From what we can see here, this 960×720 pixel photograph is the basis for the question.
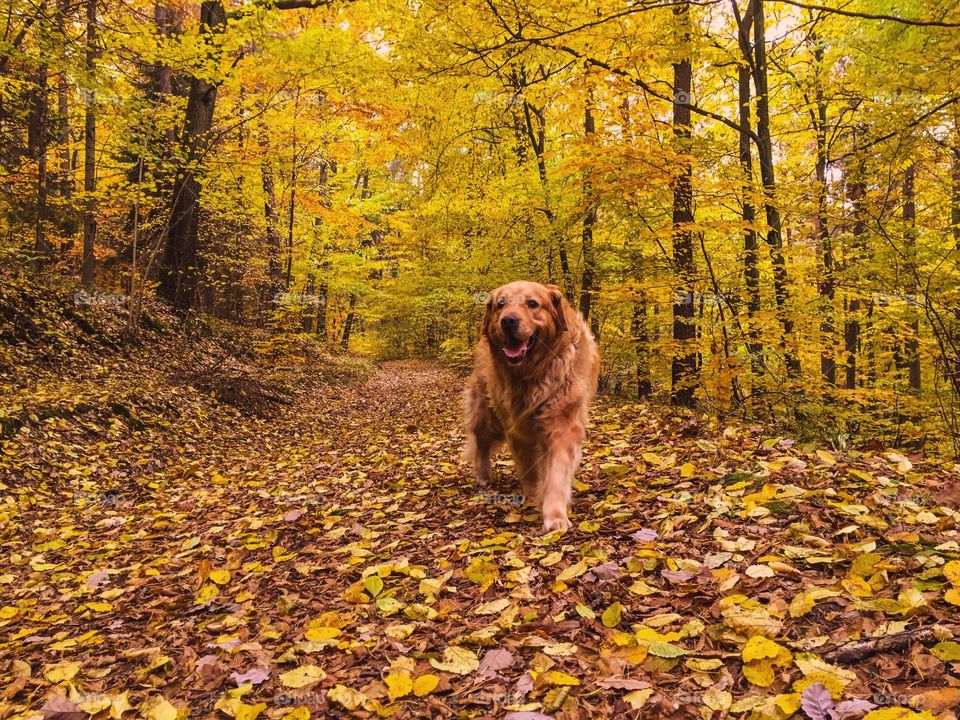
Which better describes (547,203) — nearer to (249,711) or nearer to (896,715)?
(249,711)

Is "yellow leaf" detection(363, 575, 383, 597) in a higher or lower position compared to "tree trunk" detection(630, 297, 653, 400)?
lower

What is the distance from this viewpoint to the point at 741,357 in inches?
262

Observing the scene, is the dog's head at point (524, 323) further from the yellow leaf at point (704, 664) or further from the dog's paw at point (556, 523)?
the yellow leaf at point (704, 664)

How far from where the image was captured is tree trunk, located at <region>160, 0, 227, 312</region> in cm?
1162

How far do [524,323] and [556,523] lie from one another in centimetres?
134

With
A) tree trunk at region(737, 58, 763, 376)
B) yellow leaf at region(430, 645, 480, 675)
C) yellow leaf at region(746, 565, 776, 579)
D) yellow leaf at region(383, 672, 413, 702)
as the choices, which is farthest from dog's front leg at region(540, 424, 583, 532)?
tree trunk at region(737, 58, 763, 376)

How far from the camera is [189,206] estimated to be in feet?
40.9

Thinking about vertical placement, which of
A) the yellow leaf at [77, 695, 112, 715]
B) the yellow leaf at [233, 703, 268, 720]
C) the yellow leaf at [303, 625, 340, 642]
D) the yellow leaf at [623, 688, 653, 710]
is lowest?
the yellow leaf at [77, 695, 112, 715]

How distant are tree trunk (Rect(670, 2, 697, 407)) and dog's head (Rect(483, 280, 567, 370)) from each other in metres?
3.18

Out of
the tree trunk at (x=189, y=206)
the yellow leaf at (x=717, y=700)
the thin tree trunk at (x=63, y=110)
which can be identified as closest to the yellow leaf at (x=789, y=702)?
the yellow leaf at (x=717, y=700)

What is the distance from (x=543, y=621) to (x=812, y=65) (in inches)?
439

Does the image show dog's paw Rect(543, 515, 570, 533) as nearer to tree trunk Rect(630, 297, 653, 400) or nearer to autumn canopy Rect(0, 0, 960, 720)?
autumn canopy Rect(0, 0, 960, 720)

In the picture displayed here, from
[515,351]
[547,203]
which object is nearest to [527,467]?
[515,351]

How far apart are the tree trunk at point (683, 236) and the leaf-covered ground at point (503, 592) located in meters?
1.72
